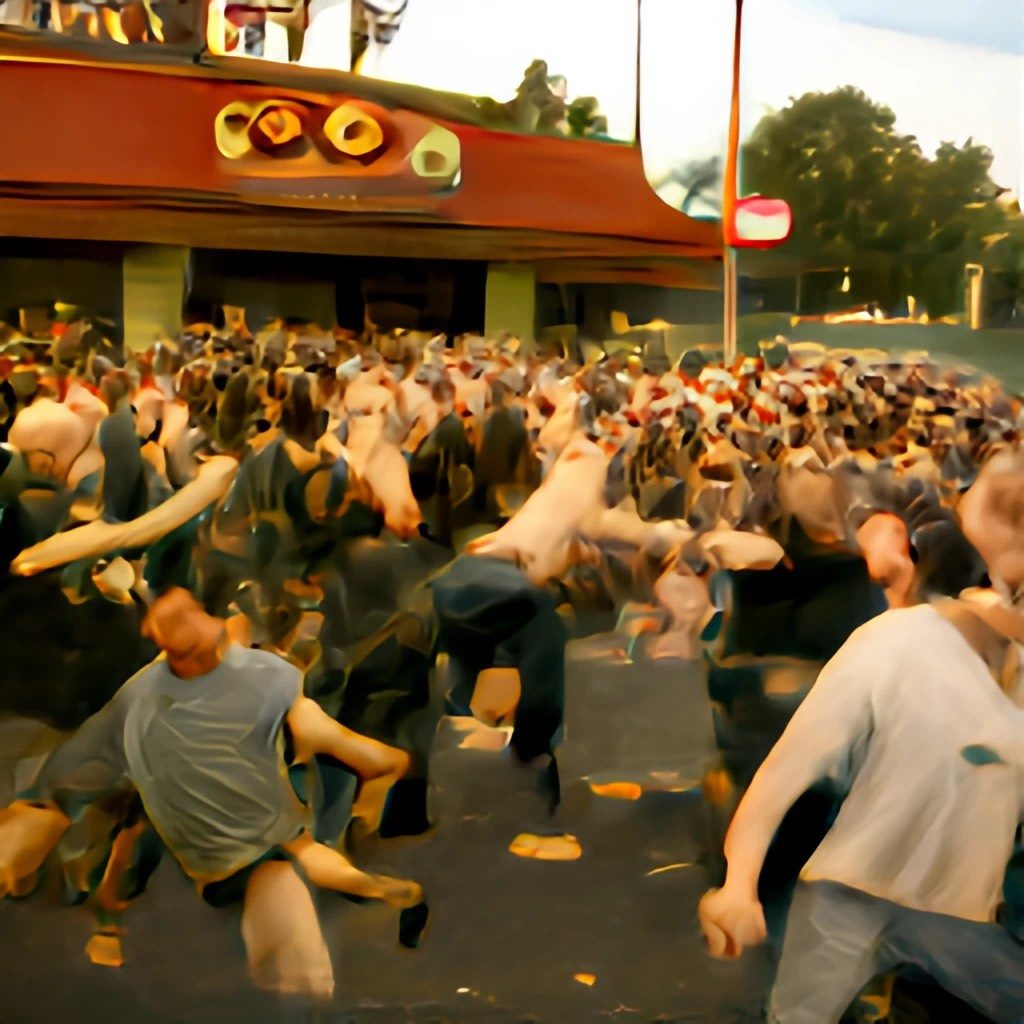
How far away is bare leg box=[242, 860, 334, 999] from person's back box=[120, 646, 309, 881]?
0.35ft

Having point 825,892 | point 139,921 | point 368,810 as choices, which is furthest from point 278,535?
point 825,892

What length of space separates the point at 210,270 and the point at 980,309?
4.30 ft

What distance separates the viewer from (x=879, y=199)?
209 cm

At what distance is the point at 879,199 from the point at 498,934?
54.9 inches

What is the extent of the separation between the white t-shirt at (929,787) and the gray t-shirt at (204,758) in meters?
0.91

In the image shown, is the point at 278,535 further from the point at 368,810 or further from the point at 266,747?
the point at 368,810

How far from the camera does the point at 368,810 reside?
6.79 ft

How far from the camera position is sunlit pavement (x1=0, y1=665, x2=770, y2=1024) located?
6.71 feet

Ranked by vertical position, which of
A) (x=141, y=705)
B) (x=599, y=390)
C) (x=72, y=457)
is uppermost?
(x=599, y=390)

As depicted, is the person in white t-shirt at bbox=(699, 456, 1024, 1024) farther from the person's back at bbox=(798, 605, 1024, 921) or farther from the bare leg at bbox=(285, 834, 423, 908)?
the bare leg at bbox=(285, 834, 423, 908)

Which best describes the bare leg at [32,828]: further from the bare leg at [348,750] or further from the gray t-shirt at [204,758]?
the bare leg at [348,750]

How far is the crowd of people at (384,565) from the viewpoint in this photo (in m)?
2.06

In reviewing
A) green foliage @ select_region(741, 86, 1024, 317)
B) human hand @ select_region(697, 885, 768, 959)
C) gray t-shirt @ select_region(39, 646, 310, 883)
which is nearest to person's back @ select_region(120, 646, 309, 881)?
gray t-shirt @ select_region(39, 646, 310, 883)

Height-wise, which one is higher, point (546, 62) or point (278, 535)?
point (546, 62)
